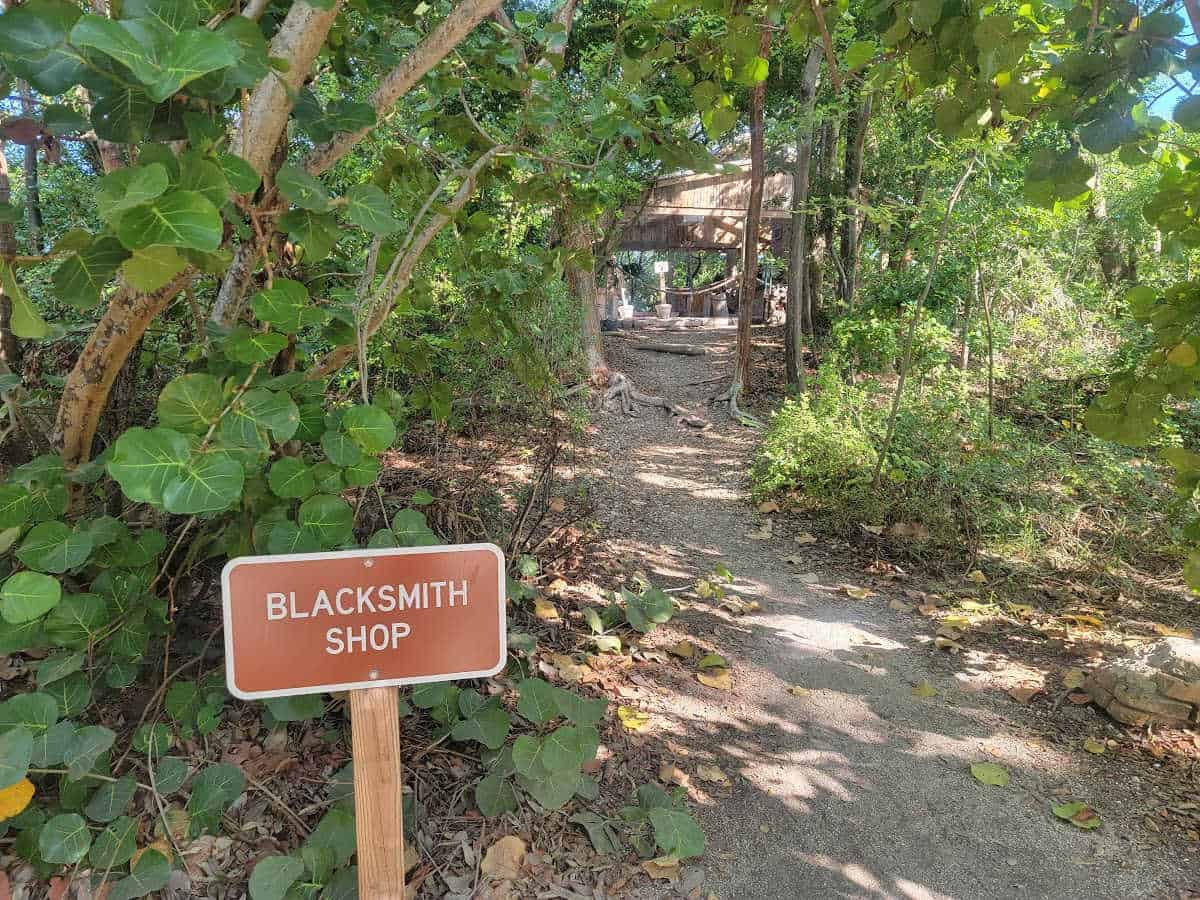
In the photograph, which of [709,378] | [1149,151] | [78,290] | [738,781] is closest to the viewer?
[78,290]

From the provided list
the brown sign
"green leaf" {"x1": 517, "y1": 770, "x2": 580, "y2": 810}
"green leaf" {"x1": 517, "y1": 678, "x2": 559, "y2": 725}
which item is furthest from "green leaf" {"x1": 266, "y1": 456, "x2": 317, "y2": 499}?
"green leaf" {"x1": 517, "y1": 770, "x2": 580, "y2": 810}

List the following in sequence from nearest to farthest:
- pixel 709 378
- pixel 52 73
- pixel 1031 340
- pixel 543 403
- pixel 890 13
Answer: pixel 52 73 < pixel 890 13 < pixel 543 403 < pixel 1031 340 < pixel 709 378

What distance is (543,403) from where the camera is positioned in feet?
18.7

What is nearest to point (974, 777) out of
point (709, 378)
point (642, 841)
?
point (642, 841)

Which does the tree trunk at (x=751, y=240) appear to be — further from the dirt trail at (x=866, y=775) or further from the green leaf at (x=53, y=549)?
the green leaf at (x=53, y=549)

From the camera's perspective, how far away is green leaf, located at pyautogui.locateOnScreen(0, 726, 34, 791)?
151 centimetres

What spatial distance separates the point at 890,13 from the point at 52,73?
6.43 feet

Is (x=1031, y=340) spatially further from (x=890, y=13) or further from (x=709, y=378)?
(x=890, y=13)

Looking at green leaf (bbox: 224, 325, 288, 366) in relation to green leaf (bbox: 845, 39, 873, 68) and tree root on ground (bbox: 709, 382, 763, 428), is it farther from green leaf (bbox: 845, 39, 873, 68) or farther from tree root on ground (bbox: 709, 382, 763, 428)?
tree root on ground (bbox: 709, 382, 763, 428)

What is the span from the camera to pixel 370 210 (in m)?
1.57

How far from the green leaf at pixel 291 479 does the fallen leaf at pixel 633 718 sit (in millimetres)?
1676

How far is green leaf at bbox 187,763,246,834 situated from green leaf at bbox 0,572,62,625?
0.73 metres

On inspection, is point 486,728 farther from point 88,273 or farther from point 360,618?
point 88,273

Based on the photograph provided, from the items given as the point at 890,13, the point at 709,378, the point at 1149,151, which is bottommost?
the point at 709,378
